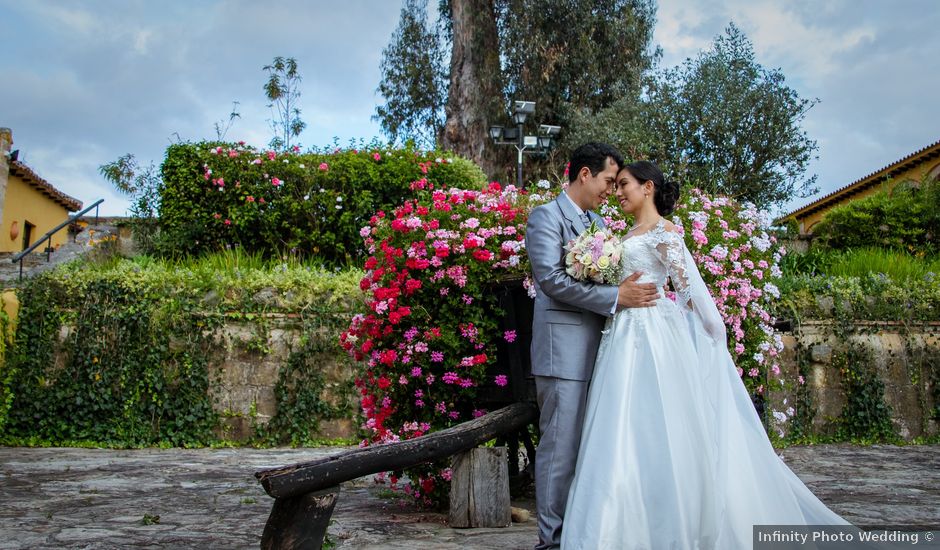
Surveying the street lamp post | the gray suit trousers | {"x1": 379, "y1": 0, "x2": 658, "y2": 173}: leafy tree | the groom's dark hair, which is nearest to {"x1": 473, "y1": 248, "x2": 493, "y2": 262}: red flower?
the groom's dark hair


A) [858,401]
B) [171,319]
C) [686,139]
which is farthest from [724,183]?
[171,319]

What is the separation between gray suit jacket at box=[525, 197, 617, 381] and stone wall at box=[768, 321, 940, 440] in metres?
6.93

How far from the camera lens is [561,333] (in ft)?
12.8

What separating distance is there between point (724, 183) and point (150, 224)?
1120 centimetres

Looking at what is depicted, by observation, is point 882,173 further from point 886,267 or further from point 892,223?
point 886,267

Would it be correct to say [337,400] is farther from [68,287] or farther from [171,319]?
[68,287]

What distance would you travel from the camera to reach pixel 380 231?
17.9 feet

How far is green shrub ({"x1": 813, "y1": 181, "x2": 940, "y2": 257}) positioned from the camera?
1423cm

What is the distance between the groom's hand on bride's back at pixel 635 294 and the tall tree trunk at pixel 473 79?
15118 millimetres

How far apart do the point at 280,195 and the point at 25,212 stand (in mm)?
14052

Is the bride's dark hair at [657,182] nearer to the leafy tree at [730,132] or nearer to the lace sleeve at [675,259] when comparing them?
the lace sleeve at [675,259]

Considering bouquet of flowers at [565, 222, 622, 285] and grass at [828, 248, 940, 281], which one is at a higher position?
grass at [828, 248, 940, 281]

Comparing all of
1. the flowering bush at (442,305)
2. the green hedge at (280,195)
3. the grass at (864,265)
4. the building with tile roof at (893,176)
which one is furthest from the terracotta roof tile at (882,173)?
the flowering bush at (442,305)

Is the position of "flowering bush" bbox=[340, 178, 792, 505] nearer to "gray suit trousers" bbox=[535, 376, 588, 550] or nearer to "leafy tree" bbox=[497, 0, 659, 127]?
"gray suit trousers" bbox=[535, 376, 588, 550]
